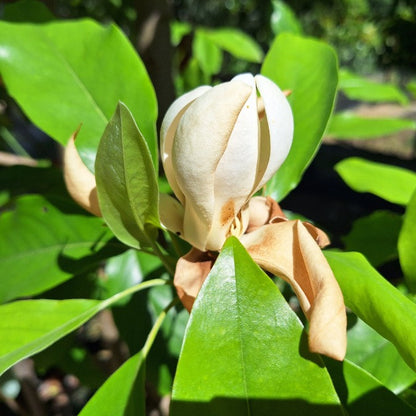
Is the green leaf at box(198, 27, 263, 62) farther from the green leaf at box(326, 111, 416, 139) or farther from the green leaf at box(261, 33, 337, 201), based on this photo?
the green leaf at box(261, 33, 337, 201)

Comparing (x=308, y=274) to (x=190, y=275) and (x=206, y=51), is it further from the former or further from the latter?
(x=206, y=51)

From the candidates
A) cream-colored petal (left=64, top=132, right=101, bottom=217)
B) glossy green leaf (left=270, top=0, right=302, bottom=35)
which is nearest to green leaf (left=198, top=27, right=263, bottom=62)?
glossy green leaf (left=270, top=0, right=302, bottom=35)

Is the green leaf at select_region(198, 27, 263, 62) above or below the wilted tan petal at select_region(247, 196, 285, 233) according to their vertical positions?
below

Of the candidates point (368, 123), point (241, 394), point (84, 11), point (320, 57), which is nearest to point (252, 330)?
point (241, 394)

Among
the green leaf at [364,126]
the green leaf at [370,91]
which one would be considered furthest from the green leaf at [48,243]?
the green leaf at [370,91]

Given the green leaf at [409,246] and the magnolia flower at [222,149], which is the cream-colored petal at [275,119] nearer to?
the magnolia flower at [222,149]

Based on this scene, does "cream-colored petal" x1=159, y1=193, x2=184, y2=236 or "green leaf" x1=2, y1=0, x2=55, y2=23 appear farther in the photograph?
"green leaf" x1=2, y1=0, x2=55, y2=23
